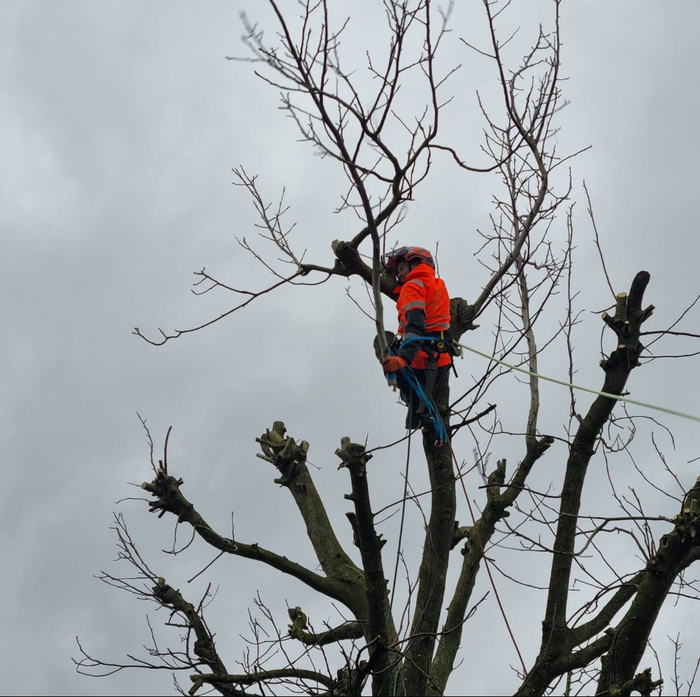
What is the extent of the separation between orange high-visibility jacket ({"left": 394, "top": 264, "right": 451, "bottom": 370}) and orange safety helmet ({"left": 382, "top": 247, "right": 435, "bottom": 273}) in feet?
0.22

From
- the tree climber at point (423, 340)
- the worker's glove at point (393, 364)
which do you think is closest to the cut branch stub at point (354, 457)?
the worker's glove at point (393, 364)

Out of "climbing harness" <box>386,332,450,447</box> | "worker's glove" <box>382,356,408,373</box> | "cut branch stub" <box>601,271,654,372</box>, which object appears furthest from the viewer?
"climbing harness" <box>386,332,450,447</box>

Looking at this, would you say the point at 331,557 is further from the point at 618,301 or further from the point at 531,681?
the point at 618,301

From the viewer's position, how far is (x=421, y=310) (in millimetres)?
4719

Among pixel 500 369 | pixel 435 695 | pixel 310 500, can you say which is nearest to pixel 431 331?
pixel 500 369

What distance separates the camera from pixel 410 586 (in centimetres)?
459

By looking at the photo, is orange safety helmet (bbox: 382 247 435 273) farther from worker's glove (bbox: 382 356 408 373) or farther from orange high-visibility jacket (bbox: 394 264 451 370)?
worker's glove (bbox: 382 356 408 373)

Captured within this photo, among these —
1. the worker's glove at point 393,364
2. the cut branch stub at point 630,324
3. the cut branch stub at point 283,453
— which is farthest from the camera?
the cut branch stub at point 283,453

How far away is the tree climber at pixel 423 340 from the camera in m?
4.71

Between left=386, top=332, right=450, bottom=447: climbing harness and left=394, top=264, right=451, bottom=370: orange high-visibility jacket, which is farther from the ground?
left=394, top=264, right=451, bottom=370: orange high-visibility jacket

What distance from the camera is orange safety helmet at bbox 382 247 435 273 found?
5.09 m

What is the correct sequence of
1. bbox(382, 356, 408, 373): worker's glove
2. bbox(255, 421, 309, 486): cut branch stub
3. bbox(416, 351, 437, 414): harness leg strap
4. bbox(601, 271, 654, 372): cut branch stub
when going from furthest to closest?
bbox(255, 421, 309, 486): cut branch stub < bbox(416, 351, 437, 414): harness leg strap < bbox(382, 356, 408, 373): worker's glove < bbox(601, 271, 654, 372): cut branch stub

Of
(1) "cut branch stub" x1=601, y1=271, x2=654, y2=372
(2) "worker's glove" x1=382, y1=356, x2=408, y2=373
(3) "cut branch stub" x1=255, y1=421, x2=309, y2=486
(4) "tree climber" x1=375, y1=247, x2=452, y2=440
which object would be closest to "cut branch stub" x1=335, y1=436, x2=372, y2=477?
(2) "worker's glove" x1=382, y1=356, x2=408, y2=373

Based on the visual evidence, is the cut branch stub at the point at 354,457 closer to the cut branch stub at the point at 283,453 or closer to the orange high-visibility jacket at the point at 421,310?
the orange high-visibility jacket at the point at 421,310
